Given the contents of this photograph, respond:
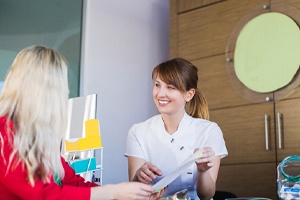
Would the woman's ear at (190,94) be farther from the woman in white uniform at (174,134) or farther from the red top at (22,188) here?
the red top at (22,188)

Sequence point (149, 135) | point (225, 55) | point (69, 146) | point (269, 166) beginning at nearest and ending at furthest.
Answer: point (149, 135), point (69, 146), point (269, 166), point (225, 55)

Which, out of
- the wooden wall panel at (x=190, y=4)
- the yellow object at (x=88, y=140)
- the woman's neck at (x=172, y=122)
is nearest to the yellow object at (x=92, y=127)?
the yellow object at (x=88, y=140)

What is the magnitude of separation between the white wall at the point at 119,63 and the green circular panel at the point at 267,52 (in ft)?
2.99

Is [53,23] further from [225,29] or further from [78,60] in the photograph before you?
[225,29]

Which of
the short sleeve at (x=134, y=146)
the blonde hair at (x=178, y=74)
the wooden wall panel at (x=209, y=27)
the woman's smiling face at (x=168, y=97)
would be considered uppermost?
the wooden wall panel at (x=209, y=27)

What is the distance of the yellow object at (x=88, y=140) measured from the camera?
2608mm

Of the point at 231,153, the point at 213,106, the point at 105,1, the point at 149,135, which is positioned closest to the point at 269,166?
the point at 231,153

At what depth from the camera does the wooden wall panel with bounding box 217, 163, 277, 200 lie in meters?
3.01

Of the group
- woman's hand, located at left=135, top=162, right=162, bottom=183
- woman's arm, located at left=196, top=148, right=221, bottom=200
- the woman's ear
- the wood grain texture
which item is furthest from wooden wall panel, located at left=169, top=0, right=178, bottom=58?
woman's hand, located at left=135, top=162, right=162, bottom=183

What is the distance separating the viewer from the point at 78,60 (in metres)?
3.52

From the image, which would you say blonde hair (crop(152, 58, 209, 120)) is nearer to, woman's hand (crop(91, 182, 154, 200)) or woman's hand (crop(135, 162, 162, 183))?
woman's hand (crop(135, 162, 162, 183))

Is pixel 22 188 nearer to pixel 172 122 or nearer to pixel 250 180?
pixel 172 122

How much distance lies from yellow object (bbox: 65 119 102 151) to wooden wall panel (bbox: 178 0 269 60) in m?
1.12

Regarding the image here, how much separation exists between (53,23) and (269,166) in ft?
5.96
